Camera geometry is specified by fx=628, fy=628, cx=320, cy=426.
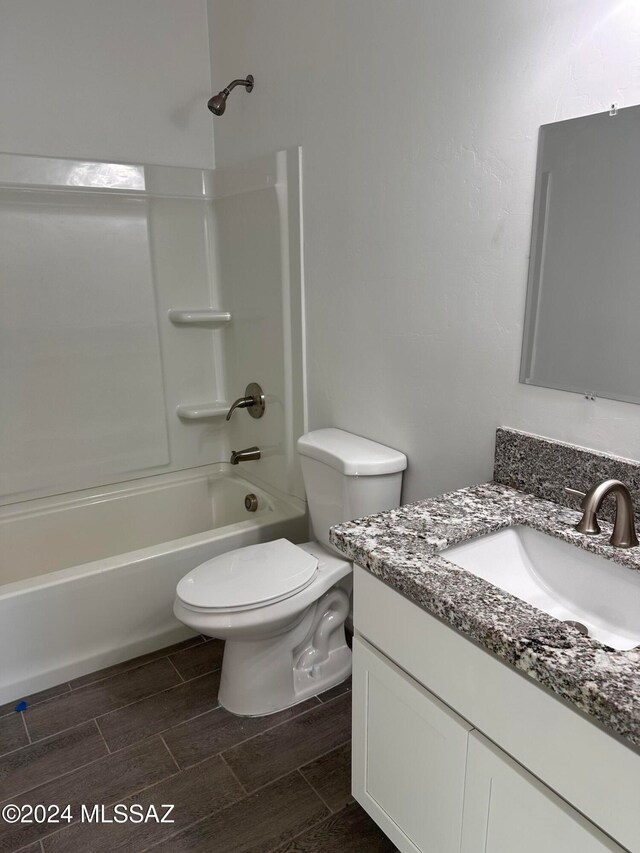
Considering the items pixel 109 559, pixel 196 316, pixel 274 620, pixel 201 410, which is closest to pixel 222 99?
pixel 196 316

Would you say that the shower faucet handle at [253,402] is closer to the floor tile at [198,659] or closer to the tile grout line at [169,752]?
the floor tile at [198,659]

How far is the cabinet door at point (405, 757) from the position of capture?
1153 millimetres

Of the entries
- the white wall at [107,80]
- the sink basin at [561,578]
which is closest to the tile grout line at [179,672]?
the sink basin at [561,578]

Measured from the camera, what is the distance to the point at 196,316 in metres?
2.73

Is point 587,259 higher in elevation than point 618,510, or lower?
higher

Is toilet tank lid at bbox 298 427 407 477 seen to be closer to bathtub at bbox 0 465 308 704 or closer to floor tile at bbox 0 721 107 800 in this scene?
bathtub at bbox 0 465 308 704

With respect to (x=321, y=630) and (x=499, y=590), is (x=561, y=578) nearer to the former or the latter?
(x=499, y=590)

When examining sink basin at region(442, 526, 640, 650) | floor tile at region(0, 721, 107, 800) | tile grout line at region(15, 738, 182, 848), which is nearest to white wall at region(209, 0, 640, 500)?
sink basin at region(442, 526, 640, 650)

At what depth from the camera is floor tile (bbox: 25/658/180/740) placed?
6.32 feet

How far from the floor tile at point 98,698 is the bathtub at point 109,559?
0.09 metres

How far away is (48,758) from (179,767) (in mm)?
384

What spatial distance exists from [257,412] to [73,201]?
1.10m

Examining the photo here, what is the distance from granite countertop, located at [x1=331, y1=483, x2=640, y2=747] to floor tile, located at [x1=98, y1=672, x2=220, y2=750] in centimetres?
102

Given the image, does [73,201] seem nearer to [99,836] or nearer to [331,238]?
[331,238]
